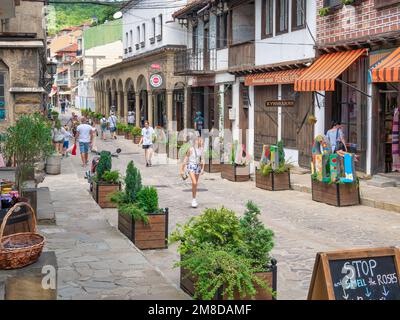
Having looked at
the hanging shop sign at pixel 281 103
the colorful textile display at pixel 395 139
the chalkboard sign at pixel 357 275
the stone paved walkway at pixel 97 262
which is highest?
the hanging shop sign at pixel 281 103

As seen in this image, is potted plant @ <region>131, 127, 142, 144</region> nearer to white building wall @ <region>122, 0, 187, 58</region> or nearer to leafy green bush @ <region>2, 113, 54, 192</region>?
white building wall @ <region>122, 0, 187, 58</region>

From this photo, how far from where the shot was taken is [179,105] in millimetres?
36688

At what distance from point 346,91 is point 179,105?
19.2 metres

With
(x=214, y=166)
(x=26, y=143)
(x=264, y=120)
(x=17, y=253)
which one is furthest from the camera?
(x=264, y=120)

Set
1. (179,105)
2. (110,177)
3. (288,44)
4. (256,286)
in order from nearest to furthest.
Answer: (256,286) < (110,177) < (288,44) < (179,105)

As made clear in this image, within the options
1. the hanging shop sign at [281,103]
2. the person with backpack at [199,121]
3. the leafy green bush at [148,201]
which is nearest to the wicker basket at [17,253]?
the leafy green bush at [148,201]

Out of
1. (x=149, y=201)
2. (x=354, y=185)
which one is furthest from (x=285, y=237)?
(x=354, y=185)

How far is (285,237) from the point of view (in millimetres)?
11109

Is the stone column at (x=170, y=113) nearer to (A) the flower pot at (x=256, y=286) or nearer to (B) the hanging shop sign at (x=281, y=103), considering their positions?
(B) the hanging shop sign at (x=281, y=103)

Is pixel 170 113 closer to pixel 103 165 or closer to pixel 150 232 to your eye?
pixel 103 165

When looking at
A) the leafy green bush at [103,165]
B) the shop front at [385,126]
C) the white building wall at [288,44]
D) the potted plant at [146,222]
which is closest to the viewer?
the potted plant at [146,222]

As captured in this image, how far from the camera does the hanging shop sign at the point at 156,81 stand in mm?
34719

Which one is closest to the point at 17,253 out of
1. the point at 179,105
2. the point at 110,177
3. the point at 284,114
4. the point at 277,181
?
the point at 110,177

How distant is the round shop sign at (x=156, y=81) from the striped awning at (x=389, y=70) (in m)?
20.9
